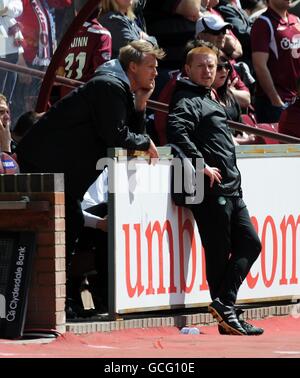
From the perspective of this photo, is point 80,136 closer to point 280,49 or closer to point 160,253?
point 160,253

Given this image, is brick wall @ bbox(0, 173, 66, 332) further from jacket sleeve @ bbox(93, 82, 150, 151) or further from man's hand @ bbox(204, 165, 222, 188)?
man's hand @ bbox(204, 165, 222, 188)

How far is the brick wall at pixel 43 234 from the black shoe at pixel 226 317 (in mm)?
1331

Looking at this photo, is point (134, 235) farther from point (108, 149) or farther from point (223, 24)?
point (223, 24)

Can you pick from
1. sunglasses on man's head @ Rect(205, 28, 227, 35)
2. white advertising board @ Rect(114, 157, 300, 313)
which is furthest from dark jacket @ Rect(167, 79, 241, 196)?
sunglasses on man's head @ Rect(205, 28, 227, 35)

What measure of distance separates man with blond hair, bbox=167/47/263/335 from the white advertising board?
1.04 ft

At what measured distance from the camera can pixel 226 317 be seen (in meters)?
10.7

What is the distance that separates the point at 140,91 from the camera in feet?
35.5

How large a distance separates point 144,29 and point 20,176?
4950mm

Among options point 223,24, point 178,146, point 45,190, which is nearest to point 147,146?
point 178,146

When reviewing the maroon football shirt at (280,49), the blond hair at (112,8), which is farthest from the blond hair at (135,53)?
the maroon football shirt at (280,49)

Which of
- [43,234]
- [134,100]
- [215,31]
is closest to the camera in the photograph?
[43,234]

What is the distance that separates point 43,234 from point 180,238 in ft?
5.06

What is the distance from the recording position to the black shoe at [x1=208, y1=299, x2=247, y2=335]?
1066 cm

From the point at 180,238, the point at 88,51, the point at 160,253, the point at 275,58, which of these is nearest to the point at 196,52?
the point at 180,238
